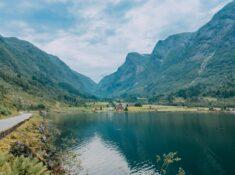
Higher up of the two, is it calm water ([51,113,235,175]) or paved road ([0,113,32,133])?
paved road ([0,113,32,133])

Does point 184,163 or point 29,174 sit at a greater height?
point 29,174

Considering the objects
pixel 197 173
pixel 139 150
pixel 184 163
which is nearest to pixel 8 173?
pixel 197 173

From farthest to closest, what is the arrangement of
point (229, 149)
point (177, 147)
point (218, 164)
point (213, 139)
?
1. point (213, 139)
2. point (177, 147)
3. point (229, 149)
4. point (218, 164)

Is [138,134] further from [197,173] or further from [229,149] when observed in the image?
[197,173]

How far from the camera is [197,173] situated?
84.4 meters

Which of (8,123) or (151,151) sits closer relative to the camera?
(8,123)

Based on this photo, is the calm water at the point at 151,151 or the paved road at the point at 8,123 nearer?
the paved road at the point at 8,123

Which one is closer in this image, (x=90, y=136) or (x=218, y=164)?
(x=218, y=164)

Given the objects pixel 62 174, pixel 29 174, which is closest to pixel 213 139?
pixel 62 174

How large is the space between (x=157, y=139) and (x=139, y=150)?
24125 millimetres

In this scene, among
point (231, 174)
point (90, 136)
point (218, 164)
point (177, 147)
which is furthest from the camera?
point (90, 136)

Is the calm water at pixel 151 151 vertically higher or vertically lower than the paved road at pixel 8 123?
lower

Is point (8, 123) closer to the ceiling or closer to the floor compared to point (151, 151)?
closer to the ceiling

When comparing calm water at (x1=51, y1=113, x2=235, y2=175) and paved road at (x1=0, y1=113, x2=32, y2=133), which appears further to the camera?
calm water at (x1=51, y1=113, x2=235, y2=175)
